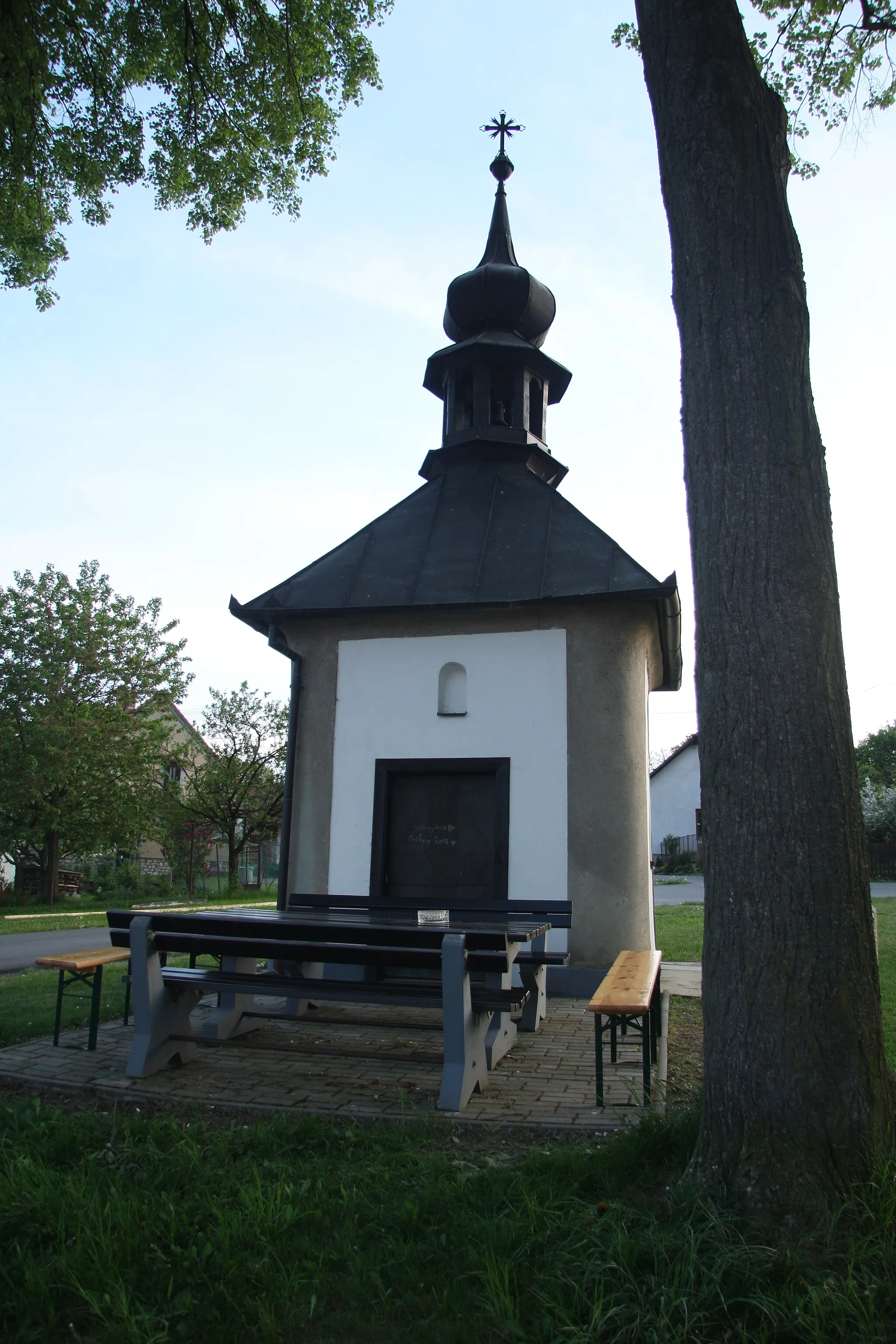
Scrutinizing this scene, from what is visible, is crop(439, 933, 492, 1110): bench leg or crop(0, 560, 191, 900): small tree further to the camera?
crop(0, 560, 191, 900): small tree

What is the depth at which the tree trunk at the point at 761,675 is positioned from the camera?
3.03 metres

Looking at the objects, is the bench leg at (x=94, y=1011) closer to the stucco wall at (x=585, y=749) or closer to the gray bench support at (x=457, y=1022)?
the gray bench support at (x=457, y=1022)

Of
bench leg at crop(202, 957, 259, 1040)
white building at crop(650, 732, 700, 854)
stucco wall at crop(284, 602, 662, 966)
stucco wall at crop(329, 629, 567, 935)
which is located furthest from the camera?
white building at crop(650, 732, 700, 854)

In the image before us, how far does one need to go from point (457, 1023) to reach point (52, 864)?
966 inches

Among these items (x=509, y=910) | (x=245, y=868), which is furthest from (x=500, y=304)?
(x=245, y=868)

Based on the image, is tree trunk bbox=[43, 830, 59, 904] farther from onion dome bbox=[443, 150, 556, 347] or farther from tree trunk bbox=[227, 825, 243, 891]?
onion dome bbox=[443, 150, 556, 347]

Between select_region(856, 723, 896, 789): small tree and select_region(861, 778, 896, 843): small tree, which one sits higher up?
select_region(856, 723, 896, 789): small tree

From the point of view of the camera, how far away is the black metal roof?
379 inches

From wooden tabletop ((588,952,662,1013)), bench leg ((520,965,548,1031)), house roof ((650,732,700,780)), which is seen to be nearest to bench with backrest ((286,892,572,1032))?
bench leg ((520,965,548,1031))

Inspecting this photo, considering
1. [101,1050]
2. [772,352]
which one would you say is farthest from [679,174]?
[101,1050]

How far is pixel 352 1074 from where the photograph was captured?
5.58m

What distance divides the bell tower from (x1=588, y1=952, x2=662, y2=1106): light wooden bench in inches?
310

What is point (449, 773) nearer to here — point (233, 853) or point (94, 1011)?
point (94, 1011)

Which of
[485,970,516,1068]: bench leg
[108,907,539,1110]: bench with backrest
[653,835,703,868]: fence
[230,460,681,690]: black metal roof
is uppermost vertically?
[230,460,681,690]: black metal roof
